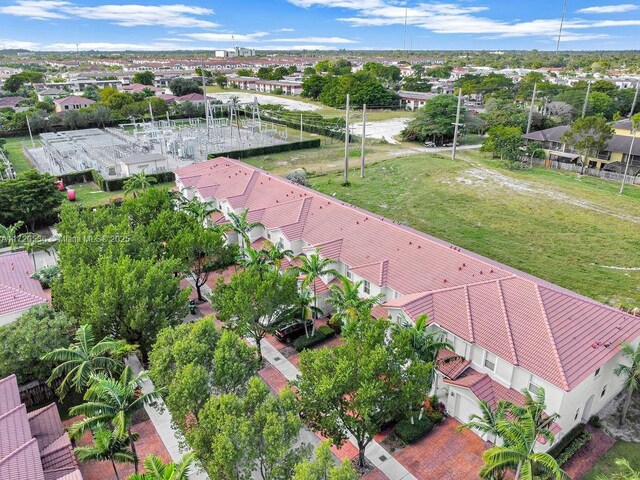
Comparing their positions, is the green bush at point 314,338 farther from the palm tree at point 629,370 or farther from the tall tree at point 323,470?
the palm tree at point 629,370

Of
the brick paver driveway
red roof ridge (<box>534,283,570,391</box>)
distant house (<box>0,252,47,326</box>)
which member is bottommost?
the brick paver driveway

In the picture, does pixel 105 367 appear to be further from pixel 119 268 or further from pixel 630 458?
pixel 630 458

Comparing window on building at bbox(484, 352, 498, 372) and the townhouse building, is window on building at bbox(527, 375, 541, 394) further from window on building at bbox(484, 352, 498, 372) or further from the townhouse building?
window on building at bbox(484, 352, 498, 372)

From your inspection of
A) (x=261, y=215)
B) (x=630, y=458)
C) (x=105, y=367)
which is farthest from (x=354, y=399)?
(x=261, y=215)

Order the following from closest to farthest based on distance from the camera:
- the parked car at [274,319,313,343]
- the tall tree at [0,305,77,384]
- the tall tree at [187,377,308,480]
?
1. the tall tree at [187,377,308,480]
2. the tall tree at [0,305,77,384]
3. the parked car at [274,319,313,343]

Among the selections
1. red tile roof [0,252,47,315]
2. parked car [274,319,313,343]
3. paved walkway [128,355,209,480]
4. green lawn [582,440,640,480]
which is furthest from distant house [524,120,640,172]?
red tile roof [0,252,47,315]

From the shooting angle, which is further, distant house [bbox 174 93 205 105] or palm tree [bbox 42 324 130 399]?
distant house [bbox 174 93 205 105]
